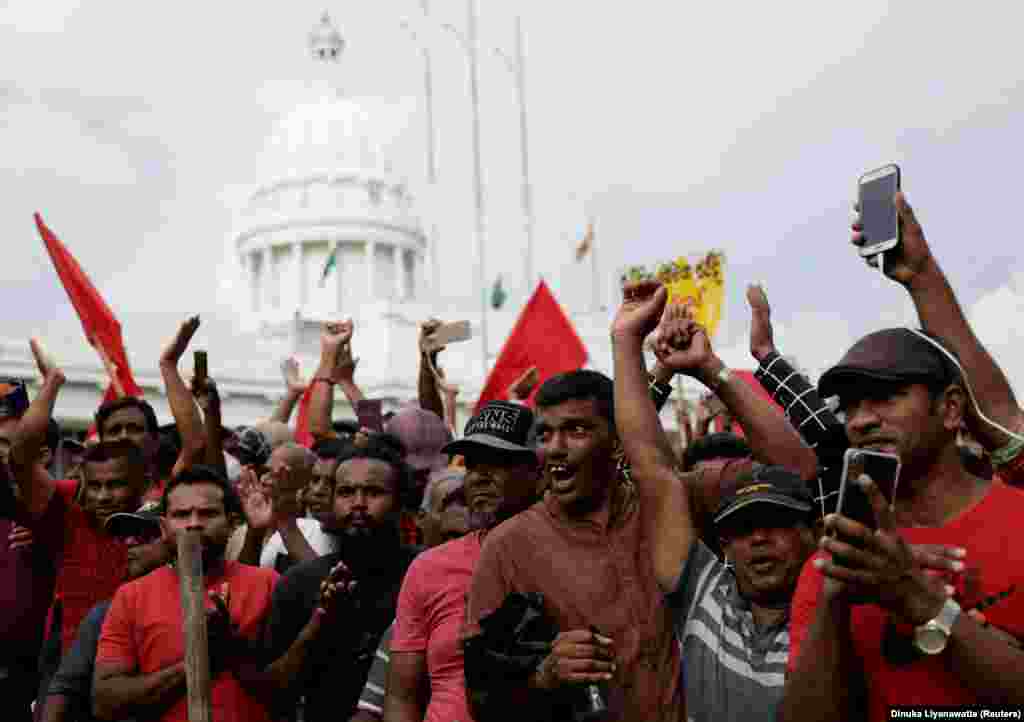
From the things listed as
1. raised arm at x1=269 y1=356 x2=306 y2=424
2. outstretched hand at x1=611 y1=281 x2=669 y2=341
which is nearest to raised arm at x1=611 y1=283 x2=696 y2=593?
outstretched hand at x1=611 y1=281 x2=669 y2=341

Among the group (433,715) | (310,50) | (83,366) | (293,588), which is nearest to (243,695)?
(293,588)

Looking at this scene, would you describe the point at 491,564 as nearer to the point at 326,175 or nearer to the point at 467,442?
the point at 467,442

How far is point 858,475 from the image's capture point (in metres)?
2.53

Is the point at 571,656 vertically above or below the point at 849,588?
below

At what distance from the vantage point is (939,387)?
302 centimetres

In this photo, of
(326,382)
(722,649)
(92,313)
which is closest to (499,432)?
(722,649)

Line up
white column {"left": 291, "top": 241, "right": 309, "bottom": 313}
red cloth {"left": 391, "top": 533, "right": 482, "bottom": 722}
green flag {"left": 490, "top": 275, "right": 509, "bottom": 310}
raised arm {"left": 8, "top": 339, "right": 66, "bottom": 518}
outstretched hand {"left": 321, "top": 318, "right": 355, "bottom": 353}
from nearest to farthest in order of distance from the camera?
1. red cloth {"left": 391, "top": 533, "right": 482, "bottom": 722}
2. raised arm {"left": 8, "top": 339, "right": 66, "bottom": 518}
3. outstretched hand {"left": 321, "top": 318, "right": 355, "bottom": 353}
4. green flag {"left": 490, "top": 275, "right": 509, "bottom": 310}
5. white column {"left": 291, "top": 241, "right": 309, "bottom": 313}

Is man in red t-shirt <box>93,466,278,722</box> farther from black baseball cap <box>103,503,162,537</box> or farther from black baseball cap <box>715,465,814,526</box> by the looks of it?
black baseball cap <box>715,465,814,526</box>

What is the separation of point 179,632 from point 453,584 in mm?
1033

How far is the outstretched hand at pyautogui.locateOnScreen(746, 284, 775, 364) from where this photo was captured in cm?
473

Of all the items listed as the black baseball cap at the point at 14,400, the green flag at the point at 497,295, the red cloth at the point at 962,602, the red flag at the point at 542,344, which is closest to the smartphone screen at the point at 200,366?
the black baseball cap at the point at 14,400

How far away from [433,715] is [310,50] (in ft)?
228

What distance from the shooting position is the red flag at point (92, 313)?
971cm

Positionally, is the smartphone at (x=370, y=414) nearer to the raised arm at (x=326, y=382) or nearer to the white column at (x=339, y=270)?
the raised arm at (x=326, y=382)
